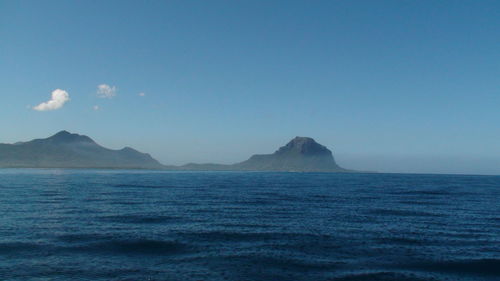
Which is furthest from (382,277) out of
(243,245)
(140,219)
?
(140,219)

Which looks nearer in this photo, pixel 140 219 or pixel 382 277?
pixel 382 277

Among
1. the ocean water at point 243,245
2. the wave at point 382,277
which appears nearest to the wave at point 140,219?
the ocean water at point 243,245

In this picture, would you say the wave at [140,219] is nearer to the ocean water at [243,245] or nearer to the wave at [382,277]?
the ocean water at [243,245]

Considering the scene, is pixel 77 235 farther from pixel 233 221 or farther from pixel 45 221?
pixel 233 221

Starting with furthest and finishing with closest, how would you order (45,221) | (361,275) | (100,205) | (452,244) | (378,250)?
(100,205) < (45,221) < (452,244) < (378,250) < (361,275)

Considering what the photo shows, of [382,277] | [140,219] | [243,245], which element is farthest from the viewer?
[140,219]

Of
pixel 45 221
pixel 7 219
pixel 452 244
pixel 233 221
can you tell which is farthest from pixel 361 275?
pixel 7 219

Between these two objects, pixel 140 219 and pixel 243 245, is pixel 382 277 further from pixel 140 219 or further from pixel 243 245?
pixel 140 219

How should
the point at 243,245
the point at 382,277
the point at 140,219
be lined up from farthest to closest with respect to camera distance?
the point at 140,219, the point at 243,245, the point at 382,277

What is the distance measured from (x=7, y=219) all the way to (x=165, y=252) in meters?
26.5

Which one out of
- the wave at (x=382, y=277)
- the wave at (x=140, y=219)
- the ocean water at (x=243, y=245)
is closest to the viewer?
the wave at (x=382, y=277)

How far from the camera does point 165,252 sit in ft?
94.7

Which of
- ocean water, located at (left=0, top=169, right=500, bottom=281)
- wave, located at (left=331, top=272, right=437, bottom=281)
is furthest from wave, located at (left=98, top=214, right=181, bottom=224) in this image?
wave, located at (left=331, top=272, right=437, bottom=281)

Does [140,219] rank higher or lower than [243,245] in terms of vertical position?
lower
